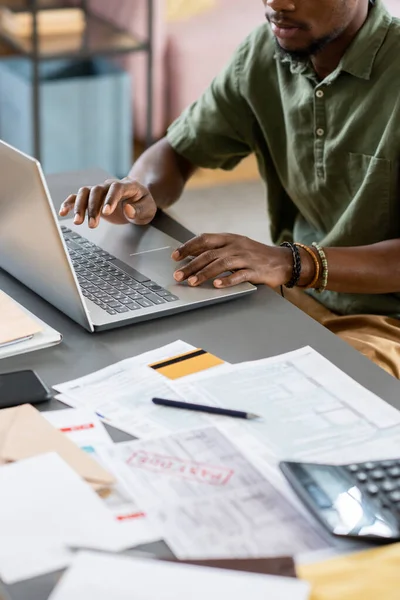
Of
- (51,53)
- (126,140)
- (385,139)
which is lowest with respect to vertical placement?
(126,140)

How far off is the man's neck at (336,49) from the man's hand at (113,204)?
14.7 inches

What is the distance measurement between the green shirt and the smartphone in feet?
2.34

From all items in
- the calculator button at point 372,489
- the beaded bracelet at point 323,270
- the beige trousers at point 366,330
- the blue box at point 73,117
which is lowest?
the blue box at point 73,117

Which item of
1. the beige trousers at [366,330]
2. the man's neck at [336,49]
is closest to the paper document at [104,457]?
the beige trousers at [366,330]

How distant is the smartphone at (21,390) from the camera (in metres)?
1.06

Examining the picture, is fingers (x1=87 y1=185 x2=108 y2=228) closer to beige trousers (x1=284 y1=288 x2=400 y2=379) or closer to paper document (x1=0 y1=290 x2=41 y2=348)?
paper document (x1=0 y1=290 x2=41 y2=348)

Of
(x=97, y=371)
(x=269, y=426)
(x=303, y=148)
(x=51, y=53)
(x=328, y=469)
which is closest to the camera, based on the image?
(x=328, y=469)

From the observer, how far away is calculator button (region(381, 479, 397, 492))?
0.91 metres

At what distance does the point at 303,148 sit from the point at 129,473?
888 millimetres

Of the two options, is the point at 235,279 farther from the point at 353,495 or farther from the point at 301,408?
the point at 353,495

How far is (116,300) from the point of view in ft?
4.25

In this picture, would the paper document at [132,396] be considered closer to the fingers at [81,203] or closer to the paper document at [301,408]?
the paper document at [301,408]

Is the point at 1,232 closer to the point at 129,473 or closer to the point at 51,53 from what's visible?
the point at 129,473

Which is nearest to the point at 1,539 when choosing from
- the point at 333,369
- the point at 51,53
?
the point at 333,369
